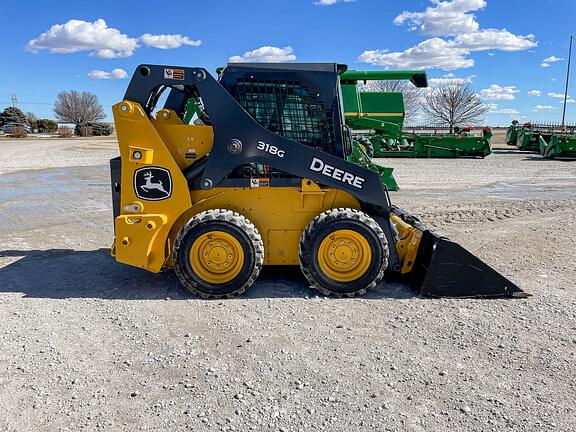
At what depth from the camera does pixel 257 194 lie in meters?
4.78

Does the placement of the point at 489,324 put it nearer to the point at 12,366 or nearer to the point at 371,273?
the point at 371,273

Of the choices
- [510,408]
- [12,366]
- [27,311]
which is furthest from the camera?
[27,311]

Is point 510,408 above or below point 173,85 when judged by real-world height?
below

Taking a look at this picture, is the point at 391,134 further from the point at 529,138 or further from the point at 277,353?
the point at 277,353

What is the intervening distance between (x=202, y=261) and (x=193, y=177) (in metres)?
0.86

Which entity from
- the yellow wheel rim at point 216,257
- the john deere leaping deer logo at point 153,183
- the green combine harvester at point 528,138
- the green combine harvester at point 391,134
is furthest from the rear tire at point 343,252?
the green combine harvester at point 528,138

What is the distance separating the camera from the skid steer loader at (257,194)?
4578mm

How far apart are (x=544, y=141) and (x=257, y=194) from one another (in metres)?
22.3

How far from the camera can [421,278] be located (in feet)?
15.6

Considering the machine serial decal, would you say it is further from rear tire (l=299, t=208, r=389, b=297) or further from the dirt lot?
the dirt lot

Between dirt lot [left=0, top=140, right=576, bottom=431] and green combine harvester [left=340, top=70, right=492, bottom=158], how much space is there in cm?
670

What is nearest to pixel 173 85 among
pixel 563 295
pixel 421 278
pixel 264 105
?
pixel 264 105

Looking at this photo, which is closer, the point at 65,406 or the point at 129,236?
the point at 65,406

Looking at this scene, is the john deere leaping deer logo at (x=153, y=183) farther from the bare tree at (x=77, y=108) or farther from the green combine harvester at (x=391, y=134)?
the bare tree at (x=77, y=108)
